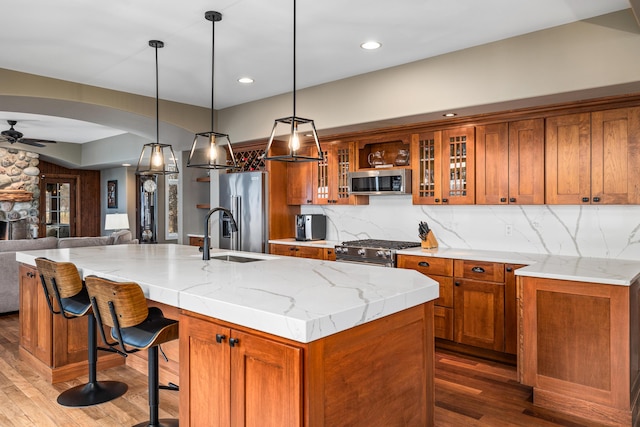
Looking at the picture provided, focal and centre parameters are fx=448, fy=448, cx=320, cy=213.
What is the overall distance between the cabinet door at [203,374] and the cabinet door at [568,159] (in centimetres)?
309

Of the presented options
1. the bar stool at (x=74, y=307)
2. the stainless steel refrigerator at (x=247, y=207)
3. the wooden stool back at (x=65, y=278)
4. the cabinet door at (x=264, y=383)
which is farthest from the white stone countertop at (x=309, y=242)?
the cabinet door at (x=264, y=383)

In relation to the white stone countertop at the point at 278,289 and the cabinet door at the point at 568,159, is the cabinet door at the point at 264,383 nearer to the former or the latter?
the white stone countertop at the point at 278,289

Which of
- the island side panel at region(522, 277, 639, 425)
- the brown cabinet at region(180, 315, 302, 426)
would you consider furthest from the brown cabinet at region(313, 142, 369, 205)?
the brown cabinet at region(180, 315, 302, 426)

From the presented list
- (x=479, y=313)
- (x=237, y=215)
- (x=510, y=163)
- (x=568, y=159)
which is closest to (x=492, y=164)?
(x=510, y=163)

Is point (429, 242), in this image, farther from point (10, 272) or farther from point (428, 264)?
point (10, 272)

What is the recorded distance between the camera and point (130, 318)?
2191 mm

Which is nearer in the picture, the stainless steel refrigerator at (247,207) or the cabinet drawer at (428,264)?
the cabinet drawer at (428,264)

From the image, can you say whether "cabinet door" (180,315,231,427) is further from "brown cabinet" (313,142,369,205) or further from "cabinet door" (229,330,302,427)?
"brown cabinet" (313,142,369,205)

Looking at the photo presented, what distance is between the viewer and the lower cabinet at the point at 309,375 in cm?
158

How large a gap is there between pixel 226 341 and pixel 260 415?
1.05ft

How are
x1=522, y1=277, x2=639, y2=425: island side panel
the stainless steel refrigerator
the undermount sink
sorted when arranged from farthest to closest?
the stainless steel refrigerator → the undermount sink → x1=522, y1=277, x2=639, y2=425: island side panel

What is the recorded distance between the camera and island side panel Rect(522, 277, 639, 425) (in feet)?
8.96

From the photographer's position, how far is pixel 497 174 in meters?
4.04

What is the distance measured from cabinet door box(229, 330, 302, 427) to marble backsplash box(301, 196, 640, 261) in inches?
128
